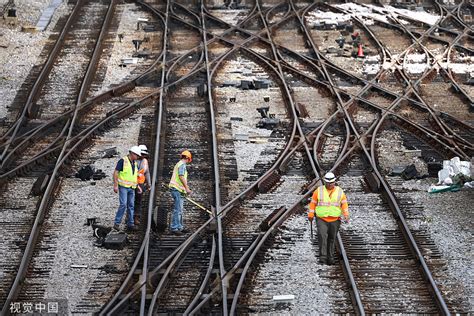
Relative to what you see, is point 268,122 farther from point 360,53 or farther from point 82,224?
point 360,53

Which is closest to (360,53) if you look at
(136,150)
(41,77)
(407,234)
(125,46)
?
(125,46)

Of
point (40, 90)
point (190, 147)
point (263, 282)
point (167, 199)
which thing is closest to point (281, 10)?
point (40, 90)

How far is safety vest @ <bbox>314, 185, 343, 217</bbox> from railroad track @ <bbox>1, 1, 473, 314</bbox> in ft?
2.57

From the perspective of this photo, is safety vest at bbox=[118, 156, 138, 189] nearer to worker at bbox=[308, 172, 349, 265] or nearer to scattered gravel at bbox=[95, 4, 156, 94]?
worker at bbox=[308, 172, 349, 265]

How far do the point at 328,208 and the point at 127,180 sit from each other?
309 centimetres

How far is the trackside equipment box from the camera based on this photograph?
1362cm

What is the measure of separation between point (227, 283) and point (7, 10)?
1878 cm

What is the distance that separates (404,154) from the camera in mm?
17672

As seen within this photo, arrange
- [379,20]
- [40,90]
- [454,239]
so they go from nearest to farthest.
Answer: [454,239]
[40,90]
[379,20]

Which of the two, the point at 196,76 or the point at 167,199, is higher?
the point at 196,76

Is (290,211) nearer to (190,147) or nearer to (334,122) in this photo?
(190,147)

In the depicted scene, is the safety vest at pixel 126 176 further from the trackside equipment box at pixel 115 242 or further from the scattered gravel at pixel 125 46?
the scattered gravel at pixel 125 46

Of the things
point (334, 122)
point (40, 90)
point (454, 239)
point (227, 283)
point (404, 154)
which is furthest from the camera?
point (40, 90)

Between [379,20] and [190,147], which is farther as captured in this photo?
[379,20]
